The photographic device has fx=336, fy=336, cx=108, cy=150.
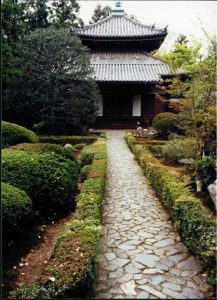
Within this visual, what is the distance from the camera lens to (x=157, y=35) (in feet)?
87.6

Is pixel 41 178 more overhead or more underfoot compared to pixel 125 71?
more underfoot

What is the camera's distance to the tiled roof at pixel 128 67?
2447 cm

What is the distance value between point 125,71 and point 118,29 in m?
5.45

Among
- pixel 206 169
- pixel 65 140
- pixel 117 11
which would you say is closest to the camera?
pixel 206 169

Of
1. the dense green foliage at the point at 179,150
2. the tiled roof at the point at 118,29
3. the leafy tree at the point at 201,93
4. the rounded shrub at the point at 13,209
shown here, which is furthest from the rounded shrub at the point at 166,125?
the rounded shrub at the point at 13,209

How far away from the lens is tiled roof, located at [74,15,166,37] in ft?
89.0

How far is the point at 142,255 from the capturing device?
5.48 m

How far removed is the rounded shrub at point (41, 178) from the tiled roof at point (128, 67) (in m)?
17.4

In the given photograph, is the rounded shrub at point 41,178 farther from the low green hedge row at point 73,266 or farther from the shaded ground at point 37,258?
the low green hedge row at point 73,266

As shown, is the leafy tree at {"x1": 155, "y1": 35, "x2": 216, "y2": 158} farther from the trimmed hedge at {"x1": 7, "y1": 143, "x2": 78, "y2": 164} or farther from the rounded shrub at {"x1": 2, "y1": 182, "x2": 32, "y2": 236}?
the rounded shrub at {"x1": 2, "y1": 182, "x2": 32, "y2": 236}

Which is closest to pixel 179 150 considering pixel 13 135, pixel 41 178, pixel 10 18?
pixel 13 135

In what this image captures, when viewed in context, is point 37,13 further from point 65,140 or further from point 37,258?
point 37,258

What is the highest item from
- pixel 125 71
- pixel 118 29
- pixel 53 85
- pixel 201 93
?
pixel 118 29

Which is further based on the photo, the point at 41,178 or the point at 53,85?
the point at 53,85
